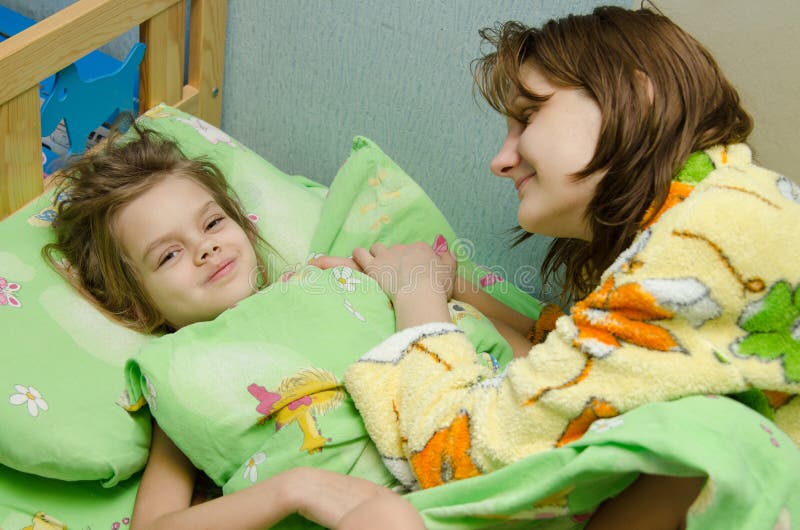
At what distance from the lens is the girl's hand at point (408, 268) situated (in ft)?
3.72

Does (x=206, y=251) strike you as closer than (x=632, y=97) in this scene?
No

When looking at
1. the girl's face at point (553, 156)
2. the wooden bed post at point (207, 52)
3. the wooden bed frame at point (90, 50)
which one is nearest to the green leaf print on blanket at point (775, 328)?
the girl's face at point (553, 156)

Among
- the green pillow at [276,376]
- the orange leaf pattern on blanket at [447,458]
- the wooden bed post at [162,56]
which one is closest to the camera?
the orange leaf pattern on blanket at [447,458]

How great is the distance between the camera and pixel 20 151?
46.6 inches

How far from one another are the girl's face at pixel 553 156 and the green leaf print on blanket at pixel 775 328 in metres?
0.23

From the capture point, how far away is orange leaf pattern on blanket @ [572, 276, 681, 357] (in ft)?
2.47

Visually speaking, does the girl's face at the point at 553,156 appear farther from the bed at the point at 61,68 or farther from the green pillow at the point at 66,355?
the bed at the point at 61,68

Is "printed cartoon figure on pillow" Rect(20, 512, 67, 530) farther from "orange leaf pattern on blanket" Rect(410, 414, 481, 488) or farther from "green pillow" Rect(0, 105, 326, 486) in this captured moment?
"orange leaf pattern on blanket" Rect(410, 414, 481, 488)

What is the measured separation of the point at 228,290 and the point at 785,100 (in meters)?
Answer: 0.81

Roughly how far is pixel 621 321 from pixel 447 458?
22cm

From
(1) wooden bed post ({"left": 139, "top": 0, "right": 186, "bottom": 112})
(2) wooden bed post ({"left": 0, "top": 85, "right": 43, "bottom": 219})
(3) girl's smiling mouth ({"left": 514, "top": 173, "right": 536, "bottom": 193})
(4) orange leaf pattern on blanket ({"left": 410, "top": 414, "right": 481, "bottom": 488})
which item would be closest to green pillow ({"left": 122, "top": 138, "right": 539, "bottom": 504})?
(4) orange leaf pattern on blanket ({"left": 410, "top": 414, "right": 481, "bottom": 488})

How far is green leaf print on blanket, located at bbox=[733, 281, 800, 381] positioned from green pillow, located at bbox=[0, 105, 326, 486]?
0.71m

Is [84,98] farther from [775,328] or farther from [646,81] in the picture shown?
[775,328]

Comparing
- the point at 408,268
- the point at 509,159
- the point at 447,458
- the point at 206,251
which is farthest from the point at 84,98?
the point at 447,458
